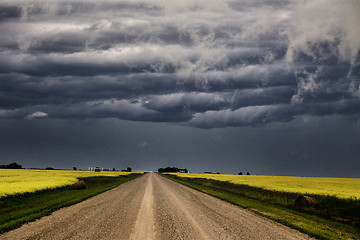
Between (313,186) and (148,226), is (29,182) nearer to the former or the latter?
(148,226)

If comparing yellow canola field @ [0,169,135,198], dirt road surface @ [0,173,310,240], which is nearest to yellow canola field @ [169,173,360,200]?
dirt road surface @ [0,173,310,240]

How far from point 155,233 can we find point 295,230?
261 inches

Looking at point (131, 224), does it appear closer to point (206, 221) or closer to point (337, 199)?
point (206, 221)

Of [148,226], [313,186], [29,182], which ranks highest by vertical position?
[148,226]

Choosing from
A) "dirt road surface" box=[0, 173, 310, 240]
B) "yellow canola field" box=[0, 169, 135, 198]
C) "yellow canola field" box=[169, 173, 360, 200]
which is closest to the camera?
"dirt road surface" box=[0, 173, 310, 240]

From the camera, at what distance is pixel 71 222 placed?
13570mm

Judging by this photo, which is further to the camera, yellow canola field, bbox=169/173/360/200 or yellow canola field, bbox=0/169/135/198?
yellow canola field, bbox=169/173/360/200

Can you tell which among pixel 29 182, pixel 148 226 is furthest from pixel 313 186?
pixel 29 182

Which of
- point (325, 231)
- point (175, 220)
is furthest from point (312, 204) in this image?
point (175, 220)

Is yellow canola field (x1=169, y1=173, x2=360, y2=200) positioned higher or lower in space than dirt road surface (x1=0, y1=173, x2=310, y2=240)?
lower

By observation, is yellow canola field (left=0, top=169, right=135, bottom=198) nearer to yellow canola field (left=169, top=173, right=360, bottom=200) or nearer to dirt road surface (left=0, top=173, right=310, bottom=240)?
dirt road surface (left=0, top=173, right=310, bottom=240)

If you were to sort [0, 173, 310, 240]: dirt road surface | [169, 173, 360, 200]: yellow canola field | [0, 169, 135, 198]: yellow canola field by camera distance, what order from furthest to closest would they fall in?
1. [169, 173, 360, 200]: yellow canola field
2. [0, 169, 135, 198]: yellow canola field
3. [0, 173, 310, 240]: dirt road surface

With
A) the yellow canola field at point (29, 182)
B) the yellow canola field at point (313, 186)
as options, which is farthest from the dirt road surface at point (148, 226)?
the yellow canola field at point (313, 186)

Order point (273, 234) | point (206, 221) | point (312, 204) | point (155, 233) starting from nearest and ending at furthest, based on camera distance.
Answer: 1. point (155, 233)
2. point (273, 234)
3. point (206, 221)
4. point (312, 204)
